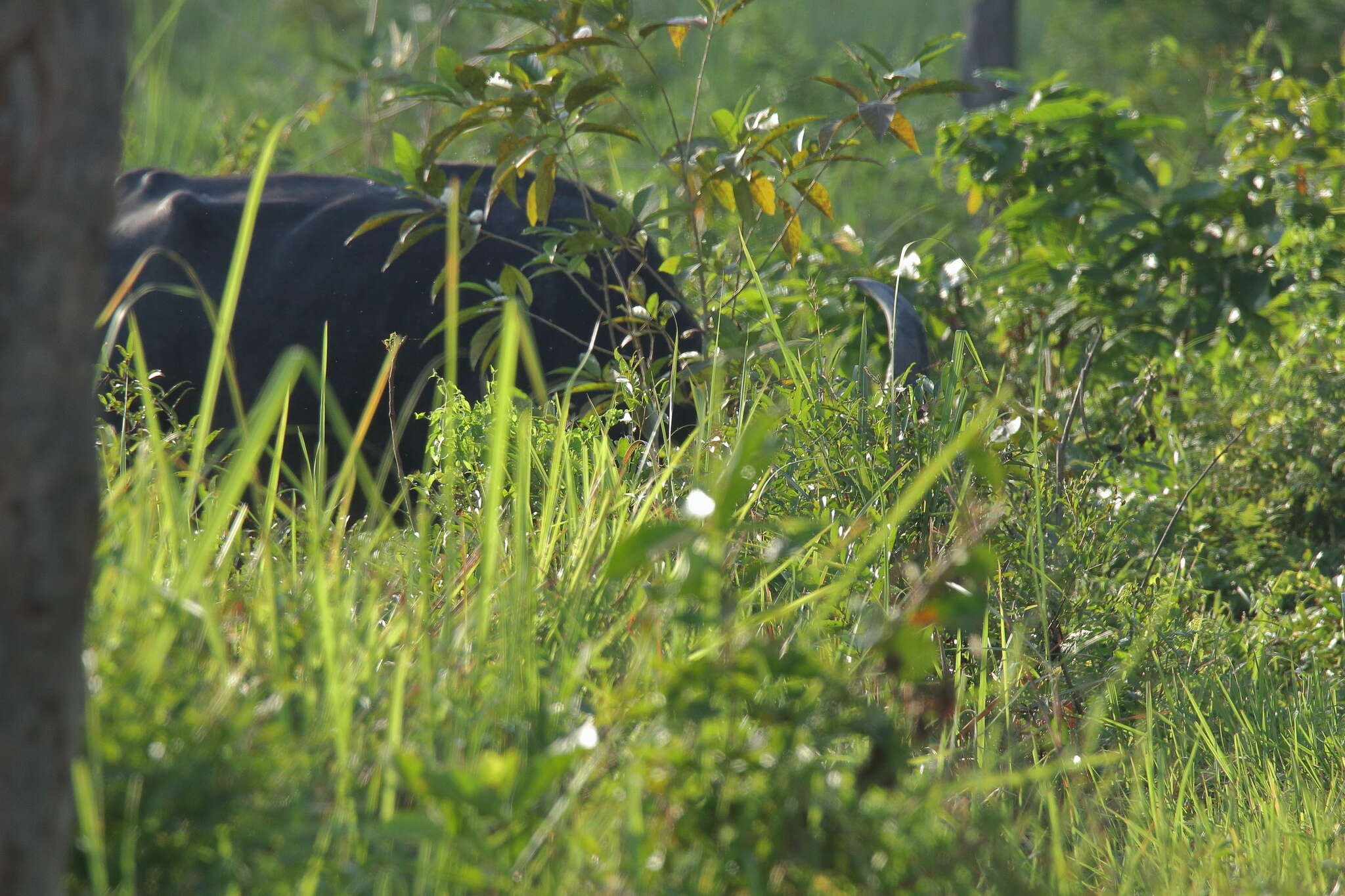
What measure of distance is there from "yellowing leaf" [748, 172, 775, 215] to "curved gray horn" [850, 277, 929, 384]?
23 cm

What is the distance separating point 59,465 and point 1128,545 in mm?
2309

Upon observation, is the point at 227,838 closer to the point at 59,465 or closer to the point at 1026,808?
the point at 59,465

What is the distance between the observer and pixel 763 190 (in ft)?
7.85

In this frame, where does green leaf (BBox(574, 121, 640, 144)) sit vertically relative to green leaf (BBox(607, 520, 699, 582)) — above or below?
above

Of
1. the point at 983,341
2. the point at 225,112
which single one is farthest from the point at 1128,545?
the point at 225,112

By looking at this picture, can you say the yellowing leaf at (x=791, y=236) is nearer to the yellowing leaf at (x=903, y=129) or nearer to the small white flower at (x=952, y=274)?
the yellowing leaf at (x=903, y=129)

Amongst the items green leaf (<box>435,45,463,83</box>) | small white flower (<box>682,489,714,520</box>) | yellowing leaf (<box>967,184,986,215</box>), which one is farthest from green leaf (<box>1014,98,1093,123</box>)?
small white flower (<box>682,489,714,520</box>)

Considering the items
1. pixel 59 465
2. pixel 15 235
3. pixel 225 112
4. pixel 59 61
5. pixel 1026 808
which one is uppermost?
pixel 59 61

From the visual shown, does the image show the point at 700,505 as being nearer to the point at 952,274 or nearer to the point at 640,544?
the point at 640,544

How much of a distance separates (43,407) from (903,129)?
1.77 m

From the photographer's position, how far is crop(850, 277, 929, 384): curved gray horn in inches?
101

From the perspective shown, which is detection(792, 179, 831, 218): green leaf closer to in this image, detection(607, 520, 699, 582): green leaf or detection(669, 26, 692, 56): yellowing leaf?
detection(669, 26, 692, 56): yellowing leaf

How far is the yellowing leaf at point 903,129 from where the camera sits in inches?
90.7

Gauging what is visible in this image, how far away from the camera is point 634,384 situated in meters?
2.27
